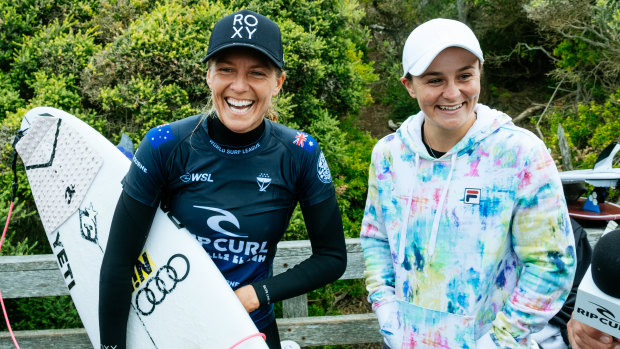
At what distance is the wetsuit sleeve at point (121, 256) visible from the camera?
5.17ft

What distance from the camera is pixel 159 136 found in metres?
1.61

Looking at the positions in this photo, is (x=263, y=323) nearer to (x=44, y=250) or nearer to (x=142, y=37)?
(x=44, y=250)

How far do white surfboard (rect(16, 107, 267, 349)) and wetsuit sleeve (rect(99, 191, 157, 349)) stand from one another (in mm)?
179

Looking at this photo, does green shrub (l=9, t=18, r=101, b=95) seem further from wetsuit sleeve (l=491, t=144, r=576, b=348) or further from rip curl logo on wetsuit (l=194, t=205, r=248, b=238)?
wetsuit sleeve (l=491, t=144, r=576, b=348)

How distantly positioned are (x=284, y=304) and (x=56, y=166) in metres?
Answer: 1.45

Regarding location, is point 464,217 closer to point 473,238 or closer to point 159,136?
point 473,238

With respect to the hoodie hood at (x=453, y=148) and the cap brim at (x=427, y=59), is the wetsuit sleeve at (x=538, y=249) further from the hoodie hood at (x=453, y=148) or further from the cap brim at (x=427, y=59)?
the cap brim at (x=427, y=59)

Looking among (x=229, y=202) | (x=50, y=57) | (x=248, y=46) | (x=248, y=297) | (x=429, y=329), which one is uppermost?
(x=50, y=57)

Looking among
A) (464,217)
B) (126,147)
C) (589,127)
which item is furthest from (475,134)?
(589,127)

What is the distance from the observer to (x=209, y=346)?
1.84m

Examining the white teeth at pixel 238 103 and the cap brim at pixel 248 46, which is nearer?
the cap brim at pixel 248 46

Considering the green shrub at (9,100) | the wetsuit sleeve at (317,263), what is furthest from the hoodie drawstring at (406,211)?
the green shrub at (9,100)

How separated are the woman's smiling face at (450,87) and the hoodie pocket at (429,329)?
2.15 ft

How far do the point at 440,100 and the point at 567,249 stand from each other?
2.02ft
